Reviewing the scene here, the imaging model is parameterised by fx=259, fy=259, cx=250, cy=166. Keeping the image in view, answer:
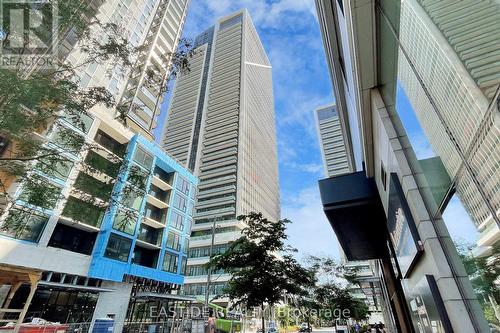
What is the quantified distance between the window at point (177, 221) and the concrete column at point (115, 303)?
9.17 meters

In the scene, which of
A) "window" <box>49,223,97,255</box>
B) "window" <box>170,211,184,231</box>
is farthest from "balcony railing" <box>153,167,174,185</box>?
"window" <box>49,223,97,255</box>

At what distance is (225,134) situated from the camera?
82.4 m

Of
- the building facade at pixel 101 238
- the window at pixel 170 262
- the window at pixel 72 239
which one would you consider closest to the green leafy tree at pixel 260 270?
the building facade at pixel 101 238

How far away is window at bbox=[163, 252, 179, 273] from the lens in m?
29.8

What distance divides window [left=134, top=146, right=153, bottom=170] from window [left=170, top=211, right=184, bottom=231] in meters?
7.07

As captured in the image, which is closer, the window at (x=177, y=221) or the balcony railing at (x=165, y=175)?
the window at (x=177, y=221)

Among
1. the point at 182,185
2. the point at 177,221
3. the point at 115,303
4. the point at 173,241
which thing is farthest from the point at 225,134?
the point at 115,303

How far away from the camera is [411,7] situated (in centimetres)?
301

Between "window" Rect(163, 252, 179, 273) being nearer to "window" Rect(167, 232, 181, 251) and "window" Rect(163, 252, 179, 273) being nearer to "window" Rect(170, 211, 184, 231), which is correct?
"window" Rect(167, 232, 181, 251)

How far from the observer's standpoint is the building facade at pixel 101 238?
Answer: 13.9m

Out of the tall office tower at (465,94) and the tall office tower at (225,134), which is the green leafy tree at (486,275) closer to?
the tall office tower at (465,94)

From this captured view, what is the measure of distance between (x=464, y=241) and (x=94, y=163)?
8.03 metres

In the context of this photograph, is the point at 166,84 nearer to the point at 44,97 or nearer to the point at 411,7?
the point at 44,97

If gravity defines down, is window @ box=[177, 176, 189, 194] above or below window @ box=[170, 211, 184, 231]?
above
